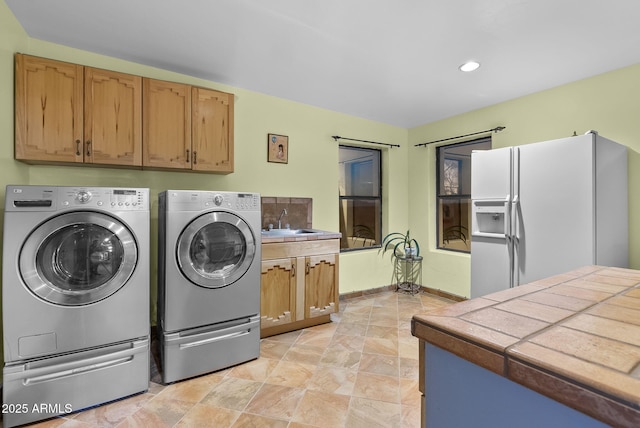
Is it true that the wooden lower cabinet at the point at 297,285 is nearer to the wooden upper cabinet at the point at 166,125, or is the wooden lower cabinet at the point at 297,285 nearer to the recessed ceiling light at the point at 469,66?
the wooden upper cabinet at the point at 166,125

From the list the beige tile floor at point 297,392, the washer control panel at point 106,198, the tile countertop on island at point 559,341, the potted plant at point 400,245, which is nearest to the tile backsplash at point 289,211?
the beige tile floor at point 297,392

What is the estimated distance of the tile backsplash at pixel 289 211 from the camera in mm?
3301

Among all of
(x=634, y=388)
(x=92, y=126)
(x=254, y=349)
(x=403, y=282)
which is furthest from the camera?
(x=403, y=282)

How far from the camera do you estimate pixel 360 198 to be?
4.27m

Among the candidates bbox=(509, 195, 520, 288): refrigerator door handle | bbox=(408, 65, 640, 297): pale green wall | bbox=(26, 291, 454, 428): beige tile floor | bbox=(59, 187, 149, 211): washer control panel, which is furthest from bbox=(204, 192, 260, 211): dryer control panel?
bbox=(408, 65, 640, 297): pale green wall

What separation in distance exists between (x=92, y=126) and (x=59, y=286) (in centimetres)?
118

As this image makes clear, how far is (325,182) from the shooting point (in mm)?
3777

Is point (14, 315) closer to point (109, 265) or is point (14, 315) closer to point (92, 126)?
point (109, 265)

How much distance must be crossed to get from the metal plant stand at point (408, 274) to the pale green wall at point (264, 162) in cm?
20

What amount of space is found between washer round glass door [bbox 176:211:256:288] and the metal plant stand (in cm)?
263

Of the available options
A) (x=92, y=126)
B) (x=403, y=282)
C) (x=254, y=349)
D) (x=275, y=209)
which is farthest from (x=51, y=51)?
(x=403, y=282)

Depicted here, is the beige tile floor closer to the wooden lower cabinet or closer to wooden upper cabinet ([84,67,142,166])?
the wooden lower cabinet

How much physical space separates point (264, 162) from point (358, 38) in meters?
1.60

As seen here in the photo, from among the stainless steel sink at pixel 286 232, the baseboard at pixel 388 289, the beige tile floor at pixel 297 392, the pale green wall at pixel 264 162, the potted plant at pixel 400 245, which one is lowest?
the beige tile floor at pixel 297 392
